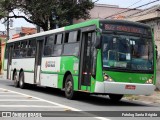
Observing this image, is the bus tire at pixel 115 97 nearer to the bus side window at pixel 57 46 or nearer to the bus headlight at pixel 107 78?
the bus headlight at pixel 107 78

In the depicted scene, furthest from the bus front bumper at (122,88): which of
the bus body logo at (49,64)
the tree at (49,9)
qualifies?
the tree at (49,9)

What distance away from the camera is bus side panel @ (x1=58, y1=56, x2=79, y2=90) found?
16.0 m

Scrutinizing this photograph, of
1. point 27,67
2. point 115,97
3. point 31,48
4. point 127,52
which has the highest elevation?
point 31,48

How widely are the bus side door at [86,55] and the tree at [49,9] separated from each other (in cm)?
1605

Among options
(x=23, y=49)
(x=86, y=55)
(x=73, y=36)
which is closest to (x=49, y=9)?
(x=23, y=49)

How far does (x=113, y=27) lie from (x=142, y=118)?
4.33 metres

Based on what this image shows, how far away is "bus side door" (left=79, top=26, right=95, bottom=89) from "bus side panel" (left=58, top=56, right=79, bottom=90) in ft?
1.26

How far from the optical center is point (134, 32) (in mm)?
15109

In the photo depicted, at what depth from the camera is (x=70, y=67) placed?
16.6 meters

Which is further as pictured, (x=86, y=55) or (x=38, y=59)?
(x=38, y=59)

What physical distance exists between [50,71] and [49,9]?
43.1 feet

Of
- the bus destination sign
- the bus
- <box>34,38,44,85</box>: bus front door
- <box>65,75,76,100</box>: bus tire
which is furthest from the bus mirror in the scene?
<box>34,38,44,85</box>: bus front door

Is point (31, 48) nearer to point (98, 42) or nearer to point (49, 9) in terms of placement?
point (98, 42)

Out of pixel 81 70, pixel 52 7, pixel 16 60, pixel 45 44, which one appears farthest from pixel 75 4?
pixel 81 70
